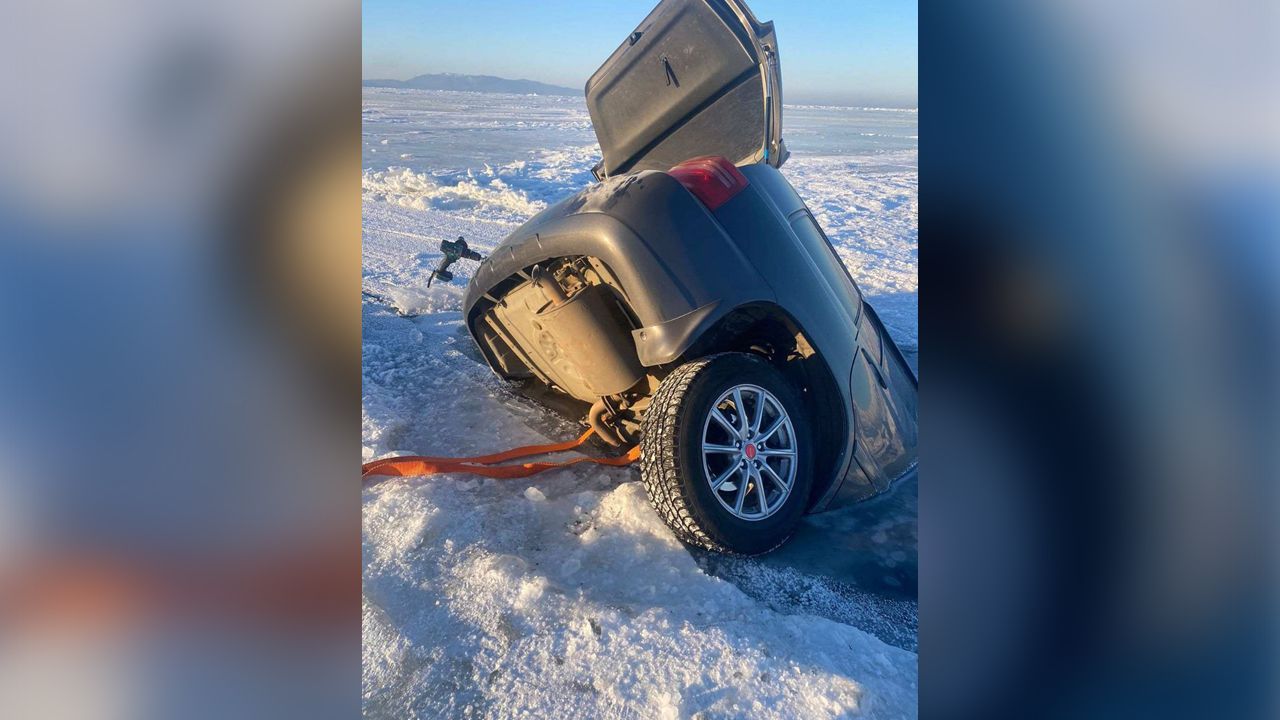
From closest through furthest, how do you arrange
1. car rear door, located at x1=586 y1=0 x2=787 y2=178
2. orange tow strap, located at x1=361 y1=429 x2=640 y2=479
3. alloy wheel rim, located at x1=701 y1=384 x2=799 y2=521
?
alloy wheel rim, located at x1=701 y1=384 x2=799 y2=521 → orange tow strap, located at x1=361 y1=429 x2=640 y2=479 → car rear door, located at x1=586 y1=0 x2=787 y2=178

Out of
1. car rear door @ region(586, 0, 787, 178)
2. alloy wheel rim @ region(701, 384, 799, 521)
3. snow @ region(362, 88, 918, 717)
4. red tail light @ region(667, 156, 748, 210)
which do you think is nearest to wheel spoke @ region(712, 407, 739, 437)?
alloy wheel rim @ region(701, 384, 799, 521)

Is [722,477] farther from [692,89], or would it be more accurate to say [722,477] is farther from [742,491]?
[692,89]

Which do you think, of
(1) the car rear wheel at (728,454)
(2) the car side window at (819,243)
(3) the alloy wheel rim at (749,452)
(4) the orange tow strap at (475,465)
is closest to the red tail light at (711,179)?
(2) the car side window at (819,243)

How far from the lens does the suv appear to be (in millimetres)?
2641

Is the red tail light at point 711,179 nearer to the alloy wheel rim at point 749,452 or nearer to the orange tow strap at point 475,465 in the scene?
the alloy wheel rim at point 749,452

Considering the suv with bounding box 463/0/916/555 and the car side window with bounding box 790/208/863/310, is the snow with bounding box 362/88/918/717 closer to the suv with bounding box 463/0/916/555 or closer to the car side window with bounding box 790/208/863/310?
the suv with bounding box 463/0/916/555

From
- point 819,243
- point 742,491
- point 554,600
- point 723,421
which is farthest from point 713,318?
point 554,600

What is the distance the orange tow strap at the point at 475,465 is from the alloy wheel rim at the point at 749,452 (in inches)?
20.8

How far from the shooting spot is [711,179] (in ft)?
9.23

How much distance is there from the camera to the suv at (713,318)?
2.64 m

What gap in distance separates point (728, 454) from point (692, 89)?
174 centimetres
